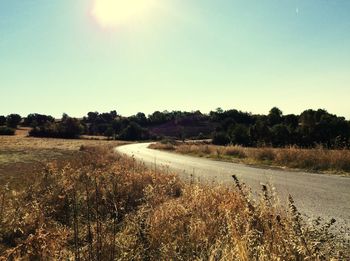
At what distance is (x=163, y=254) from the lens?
16.7 feet

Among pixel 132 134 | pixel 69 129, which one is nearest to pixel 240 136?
pixel 132 134

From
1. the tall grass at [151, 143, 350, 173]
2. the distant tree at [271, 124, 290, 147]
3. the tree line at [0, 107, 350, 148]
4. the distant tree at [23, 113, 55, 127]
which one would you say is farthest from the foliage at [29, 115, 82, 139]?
the tall grass at [151, 143, 350, 173]

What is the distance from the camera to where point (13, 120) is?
148875mm

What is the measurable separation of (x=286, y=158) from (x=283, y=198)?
10588mm

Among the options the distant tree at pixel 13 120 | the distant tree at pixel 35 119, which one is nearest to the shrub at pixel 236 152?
the distant tree at pixel 13 120

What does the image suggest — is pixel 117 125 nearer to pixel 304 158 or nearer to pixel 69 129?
pixel 69 129

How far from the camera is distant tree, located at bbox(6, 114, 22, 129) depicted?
146 metres

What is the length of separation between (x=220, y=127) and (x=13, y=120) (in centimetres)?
8152

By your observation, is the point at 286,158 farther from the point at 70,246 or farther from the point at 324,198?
the point at 70,246

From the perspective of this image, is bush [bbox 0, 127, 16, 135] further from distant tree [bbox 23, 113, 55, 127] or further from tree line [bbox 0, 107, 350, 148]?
distant tree [bbox 23, 113, 55, 127]

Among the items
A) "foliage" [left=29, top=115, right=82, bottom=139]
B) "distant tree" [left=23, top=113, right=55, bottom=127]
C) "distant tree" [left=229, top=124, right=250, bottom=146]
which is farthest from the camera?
"distant tree" [left=23, top=113, right=55, bottom=127]

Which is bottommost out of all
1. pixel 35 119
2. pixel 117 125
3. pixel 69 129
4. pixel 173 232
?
pixel 173 232

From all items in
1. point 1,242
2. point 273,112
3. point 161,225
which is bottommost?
point 1,242

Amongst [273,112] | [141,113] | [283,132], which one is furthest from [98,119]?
[283,132]
